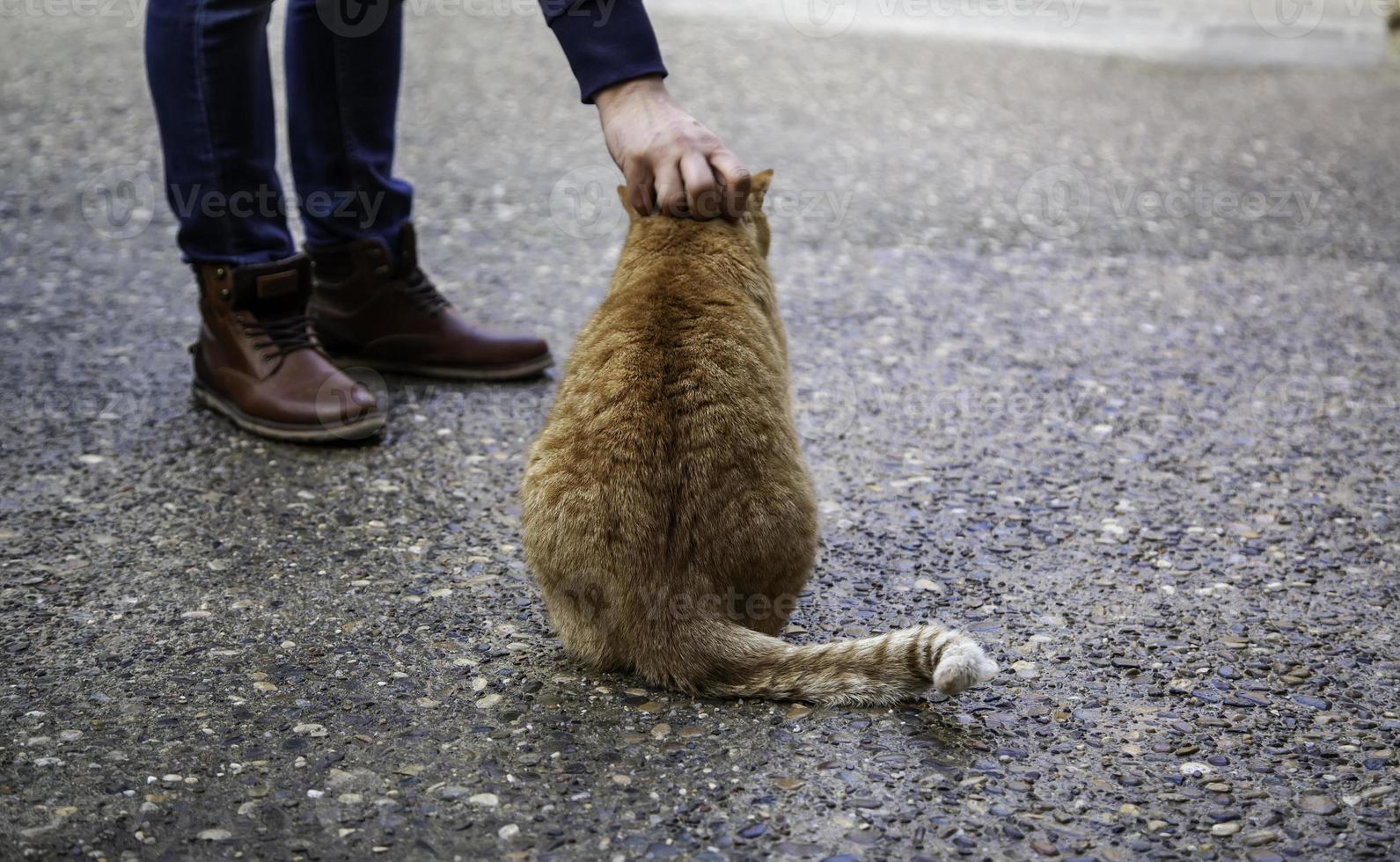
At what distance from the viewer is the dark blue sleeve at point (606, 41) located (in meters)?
2.49

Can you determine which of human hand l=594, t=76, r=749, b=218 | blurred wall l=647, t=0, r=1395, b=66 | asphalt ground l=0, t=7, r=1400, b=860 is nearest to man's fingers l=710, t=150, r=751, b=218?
human hand l=594, t=76, r=749, b=218

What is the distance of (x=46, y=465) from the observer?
3.21 metres

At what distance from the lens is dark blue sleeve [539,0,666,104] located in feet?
8.17

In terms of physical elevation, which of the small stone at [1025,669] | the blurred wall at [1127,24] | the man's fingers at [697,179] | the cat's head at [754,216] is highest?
the blurred wall at [1127,24]

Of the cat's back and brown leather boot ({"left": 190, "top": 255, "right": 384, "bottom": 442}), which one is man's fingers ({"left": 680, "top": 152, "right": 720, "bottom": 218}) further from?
brown leather boot ({"left": 190, "top": 255, "right": 384, "bottom": 442})

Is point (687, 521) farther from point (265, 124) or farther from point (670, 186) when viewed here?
point (265, 124)

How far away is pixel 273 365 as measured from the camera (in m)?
3.37

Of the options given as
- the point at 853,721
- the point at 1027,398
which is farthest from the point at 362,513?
the point at 1027,398

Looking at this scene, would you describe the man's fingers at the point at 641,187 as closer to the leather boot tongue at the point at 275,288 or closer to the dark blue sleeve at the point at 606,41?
the dark blue sleeve at the point at 606,41

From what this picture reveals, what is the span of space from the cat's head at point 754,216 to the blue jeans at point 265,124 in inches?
40.8

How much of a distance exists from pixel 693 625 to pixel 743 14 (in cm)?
714

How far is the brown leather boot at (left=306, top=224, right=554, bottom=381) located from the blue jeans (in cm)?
10

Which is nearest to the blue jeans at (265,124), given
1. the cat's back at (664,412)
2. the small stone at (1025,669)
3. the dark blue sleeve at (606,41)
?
the dark blue sleeve at (606,41)

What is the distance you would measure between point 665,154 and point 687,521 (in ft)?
2.24
